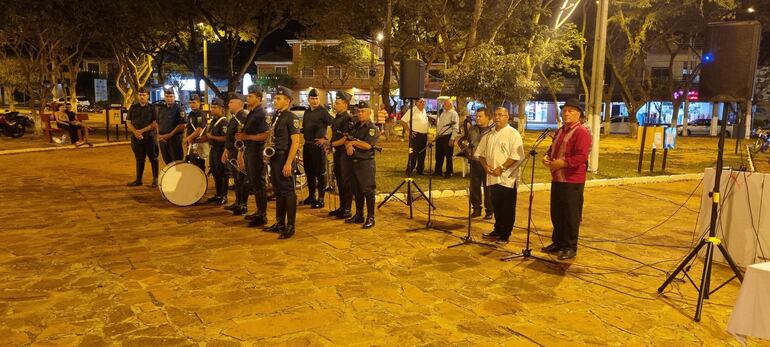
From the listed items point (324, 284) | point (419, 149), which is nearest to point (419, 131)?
point (419, 149)

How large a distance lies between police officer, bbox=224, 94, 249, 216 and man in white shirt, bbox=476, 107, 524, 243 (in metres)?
3.32

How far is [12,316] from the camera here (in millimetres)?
4691

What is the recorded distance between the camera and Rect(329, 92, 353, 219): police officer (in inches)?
324

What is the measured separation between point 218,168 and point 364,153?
2861 mm

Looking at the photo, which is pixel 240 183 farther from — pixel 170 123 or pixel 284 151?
pixel 170 123

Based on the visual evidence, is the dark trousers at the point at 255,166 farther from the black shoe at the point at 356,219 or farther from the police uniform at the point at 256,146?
the black shoe at the point at 356,219

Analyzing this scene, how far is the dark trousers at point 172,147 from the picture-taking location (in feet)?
34.1

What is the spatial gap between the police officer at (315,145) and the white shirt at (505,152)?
280cm

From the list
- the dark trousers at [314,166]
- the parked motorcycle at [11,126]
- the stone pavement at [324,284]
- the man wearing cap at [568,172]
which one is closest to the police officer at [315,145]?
the dark trousers at [314,166]

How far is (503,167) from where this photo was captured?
7.11 meters

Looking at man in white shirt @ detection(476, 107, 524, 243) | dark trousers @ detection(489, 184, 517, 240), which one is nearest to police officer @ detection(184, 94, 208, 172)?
man in white shirt @ detection(476, 107, 524, 243)

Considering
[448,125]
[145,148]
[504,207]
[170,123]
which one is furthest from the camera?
[448,125]

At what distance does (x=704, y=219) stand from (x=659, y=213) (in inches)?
126

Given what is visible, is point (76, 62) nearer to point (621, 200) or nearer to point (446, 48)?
point (446, 48)
